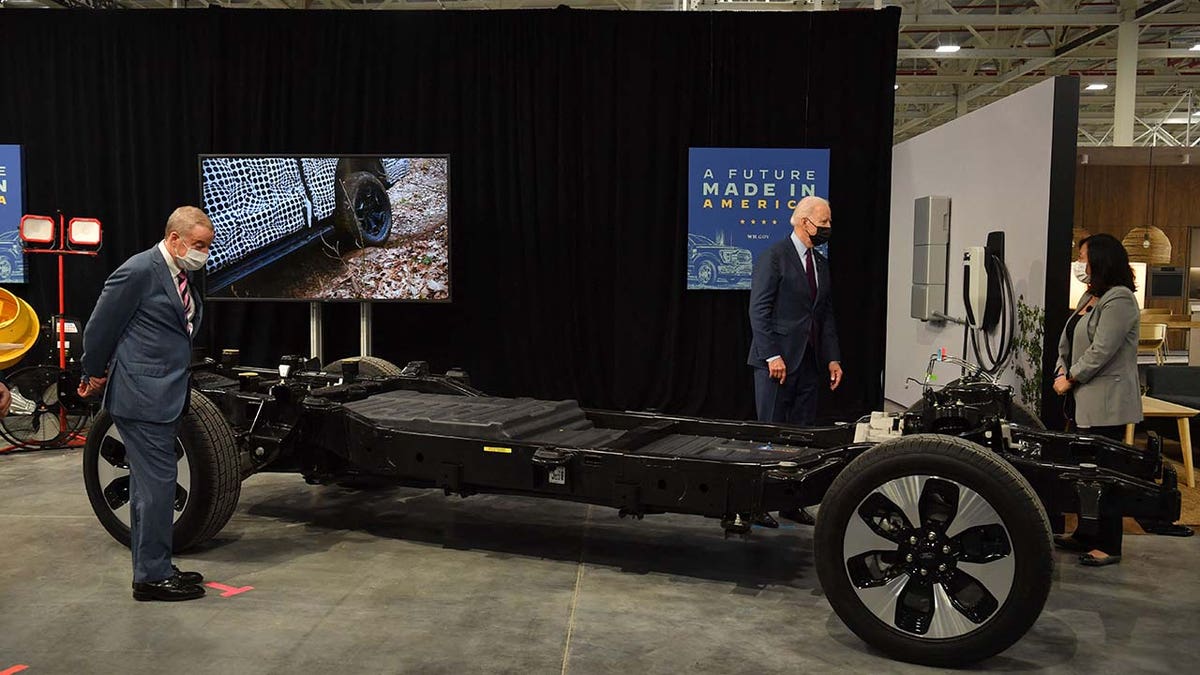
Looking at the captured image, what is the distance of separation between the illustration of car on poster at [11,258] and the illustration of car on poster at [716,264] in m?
5.55

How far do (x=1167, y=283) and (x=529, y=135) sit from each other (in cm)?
1078

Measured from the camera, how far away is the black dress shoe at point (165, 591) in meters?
3.84

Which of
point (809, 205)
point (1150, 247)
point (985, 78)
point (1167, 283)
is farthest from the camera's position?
point (985, 78)

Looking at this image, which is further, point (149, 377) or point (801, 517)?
point (801, 517)

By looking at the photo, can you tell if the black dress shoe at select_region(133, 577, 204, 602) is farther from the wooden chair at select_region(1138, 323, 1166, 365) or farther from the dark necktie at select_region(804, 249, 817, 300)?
the wooden chair at select_region(1138, 323, 1166, 365)

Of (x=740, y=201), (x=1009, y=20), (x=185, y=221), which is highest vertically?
(x=1009, y=20)

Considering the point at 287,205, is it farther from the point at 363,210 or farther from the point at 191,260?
the point at 191,260

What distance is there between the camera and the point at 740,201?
8219mm

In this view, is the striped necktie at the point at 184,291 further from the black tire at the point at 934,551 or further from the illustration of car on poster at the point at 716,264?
the illustration of car on poster at the point at 716,264

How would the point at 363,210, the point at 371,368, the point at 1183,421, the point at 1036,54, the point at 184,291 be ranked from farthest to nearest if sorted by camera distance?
the point at 1036,54, the point at 363,210, the point at 1183,421, the point at 371,368, the point at 184,291

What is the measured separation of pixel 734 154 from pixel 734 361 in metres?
1.73

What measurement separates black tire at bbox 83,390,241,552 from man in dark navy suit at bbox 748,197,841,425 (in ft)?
8.58

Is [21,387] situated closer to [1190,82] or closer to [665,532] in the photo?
[665,532]

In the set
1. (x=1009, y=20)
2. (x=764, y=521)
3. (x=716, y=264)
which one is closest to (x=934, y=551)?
(x=764, y=521)
